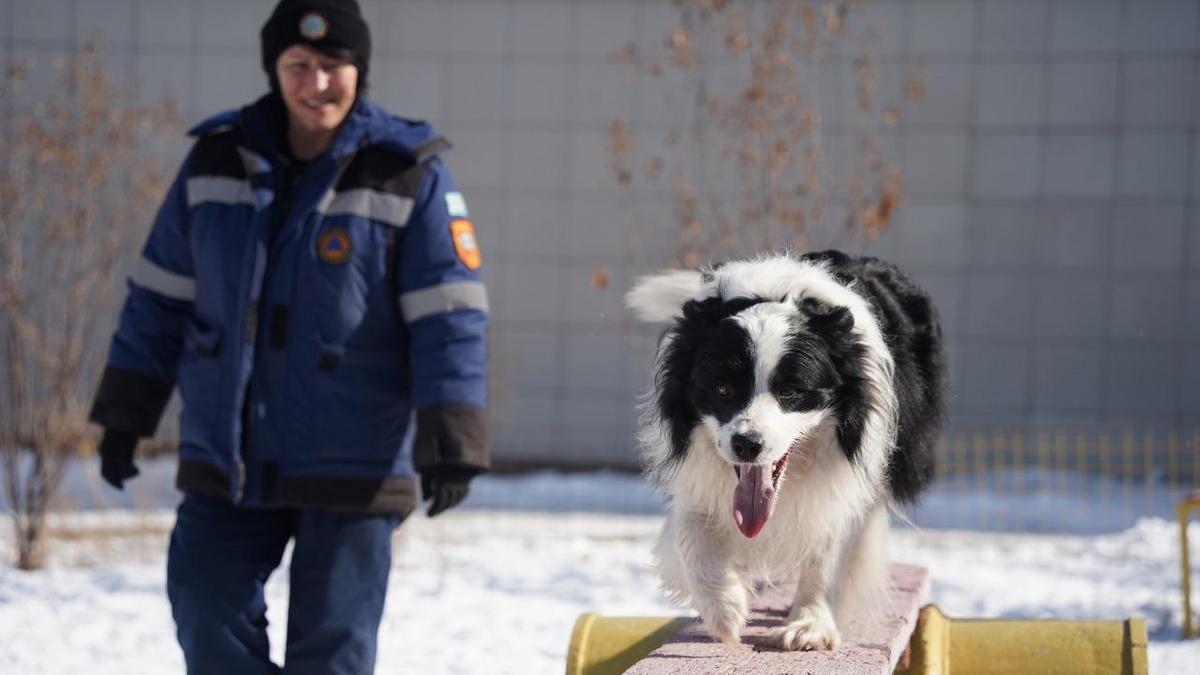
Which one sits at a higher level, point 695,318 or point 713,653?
point 695,318

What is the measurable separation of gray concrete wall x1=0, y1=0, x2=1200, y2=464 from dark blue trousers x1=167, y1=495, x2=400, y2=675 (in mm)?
6608

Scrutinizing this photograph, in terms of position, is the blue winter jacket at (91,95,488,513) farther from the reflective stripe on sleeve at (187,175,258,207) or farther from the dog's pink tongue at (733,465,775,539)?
the dog's pink tongue at (733,465,775,539)

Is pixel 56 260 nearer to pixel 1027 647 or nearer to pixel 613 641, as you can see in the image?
pixel 613 641

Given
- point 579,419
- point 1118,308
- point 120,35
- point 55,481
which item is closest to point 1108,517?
point 1118,308

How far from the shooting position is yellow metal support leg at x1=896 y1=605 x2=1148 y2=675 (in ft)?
13.8

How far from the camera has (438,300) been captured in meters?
3.58

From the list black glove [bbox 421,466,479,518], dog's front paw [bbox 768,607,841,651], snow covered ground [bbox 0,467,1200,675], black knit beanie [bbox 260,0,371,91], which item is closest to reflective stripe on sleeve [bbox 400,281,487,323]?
black glove [bbox 421,466,479,518]

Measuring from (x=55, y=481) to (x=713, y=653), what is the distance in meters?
5.04

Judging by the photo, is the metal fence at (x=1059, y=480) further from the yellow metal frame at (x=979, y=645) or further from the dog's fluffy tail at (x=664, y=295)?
the dog's fluffy tail at (x=664, y=295)

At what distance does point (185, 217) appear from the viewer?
376 cm

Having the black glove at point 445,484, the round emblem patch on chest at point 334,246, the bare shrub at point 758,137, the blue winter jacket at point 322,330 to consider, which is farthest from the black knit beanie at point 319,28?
the bare shrub at point 758,137

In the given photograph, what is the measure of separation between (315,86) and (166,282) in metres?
0.65

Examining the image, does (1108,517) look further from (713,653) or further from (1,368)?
(1,368)

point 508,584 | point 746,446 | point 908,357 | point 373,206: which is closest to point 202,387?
point 373,206
